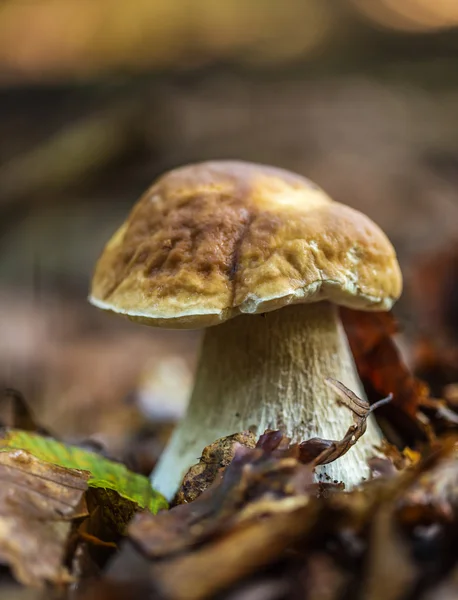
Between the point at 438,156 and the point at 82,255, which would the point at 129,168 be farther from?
the point at 438,156

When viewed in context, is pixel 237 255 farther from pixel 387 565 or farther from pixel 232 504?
pixel 387 565

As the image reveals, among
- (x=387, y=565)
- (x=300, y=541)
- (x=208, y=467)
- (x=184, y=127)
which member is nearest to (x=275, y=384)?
(x=208, y=467)

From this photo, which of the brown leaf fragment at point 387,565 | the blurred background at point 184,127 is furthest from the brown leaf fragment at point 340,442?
the blurred background at point 184,127

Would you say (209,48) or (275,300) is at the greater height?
(209,48)

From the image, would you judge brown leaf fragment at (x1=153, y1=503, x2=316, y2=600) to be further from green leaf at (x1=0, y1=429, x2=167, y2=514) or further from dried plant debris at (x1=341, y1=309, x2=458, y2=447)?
dried plant debris at (x1=341, y1=309, x2=458, y2=447)

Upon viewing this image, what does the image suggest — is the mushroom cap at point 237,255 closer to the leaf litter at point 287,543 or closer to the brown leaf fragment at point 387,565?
the leaf litter at point 287,543

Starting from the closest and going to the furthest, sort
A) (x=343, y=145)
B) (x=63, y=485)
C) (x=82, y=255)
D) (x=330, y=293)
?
(x=63, y=485) < (x=330, y=293) < (x=82, y=255) < (x=343, y=145)

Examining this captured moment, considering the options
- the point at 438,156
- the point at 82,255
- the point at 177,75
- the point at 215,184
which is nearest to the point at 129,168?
the point at 82,255
